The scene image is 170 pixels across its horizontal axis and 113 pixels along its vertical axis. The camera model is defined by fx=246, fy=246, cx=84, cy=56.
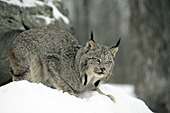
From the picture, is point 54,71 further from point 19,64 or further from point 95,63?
point 95,63

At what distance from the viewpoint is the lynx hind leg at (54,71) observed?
4.63 meters

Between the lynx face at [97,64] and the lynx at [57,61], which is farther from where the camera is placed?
the lynx at [57,61]

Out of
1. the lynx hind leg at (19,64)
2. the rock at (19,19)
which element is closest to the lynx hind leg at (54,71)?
the lynx hind leg at (19,64)

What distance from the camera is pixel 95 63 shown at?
4250 millimetres

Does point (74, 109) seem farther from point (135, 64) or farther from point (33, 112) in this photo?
point (135, 64)

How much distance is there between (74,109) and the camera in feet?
11.2

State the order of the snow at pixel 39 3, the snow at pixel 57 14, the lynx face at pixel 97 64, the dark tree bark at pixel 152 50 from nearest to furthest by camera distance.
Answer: the lynx face at pixel 97 64 < the snow at pixel 39 3 < the snow at pixel 57 14 < the dark tree bark at pixel 152 50

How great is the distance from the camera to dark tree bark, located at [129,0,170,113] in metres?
8.05

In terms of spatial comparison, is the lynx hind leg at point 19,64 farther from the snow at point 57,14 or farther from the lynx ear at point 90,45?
the snow at point 57,14

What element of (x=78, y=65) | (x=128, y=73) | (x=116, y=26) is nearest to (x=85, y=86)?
(x=78, y=65)

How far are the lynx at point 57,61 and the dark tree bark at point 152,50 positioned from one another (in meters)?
4.05

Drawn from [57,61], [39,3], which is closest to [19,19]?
[39,3]

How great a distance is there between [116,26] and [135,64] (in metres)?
11.6

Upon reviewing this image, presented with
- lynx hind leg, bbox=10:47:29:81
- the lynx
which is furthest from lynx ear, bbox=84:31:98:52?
lynx hind leg, bbox=10:47:29:81
